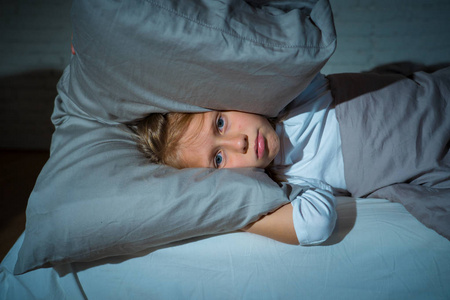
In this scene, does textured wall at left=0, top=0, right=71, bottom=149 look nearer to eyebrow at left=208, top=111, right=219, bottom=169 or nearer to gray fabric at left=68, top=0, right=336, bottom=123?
gray fabric at left=68, top=0, right=336, bottom=123

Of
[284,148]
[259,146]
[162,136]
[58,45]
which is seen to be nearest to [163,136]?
[162,136]

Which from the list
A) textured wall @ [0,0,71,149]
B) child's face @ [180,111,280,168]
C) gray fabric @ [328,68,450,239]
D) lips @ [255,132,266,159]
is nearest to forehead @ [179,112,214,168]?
child's face @ [180,111,280,168]

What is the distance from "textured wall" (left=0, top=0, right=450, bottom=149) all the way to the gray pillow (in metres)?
0.64

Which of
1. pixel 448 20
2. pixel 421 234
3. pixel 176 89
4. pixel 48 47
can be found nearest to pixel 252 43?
pixel 176 89

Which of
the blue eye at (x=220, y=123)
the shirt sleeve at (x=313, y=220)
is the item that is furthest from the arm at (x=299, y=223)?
the blue eye at (x=220, y=123)

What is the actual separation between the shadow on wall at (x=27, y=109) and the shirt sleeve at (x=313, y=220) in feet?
4.02

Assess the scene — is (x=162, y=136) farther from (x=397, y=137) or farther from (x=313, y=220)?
(x=397, y=137)

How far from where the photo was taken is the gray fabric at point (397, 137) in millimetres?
764

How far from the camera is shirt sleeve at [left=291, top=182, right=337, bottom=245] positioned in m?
0.63

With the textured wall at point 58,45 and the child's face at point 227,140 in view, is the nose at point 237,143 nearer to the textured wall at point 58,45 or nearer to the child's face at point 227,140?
the child's face at point 227,140

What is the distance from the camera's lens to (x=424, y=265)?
2.01 ft

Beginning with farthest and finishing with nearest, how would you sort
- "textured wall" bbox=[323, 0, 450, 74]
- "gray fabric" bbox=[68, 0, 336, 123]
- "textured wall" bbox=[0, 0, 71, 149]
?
"textured wall" bbox=[0, 0, 71, 149], "textured wall" bbox=[323, 0, 450, 74], "gray fabric" bbox=[68, 0, 336, 123]

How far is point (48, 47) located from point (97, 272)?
3.52 ft

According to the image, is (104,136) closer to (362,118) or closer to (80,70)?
(80,70)
